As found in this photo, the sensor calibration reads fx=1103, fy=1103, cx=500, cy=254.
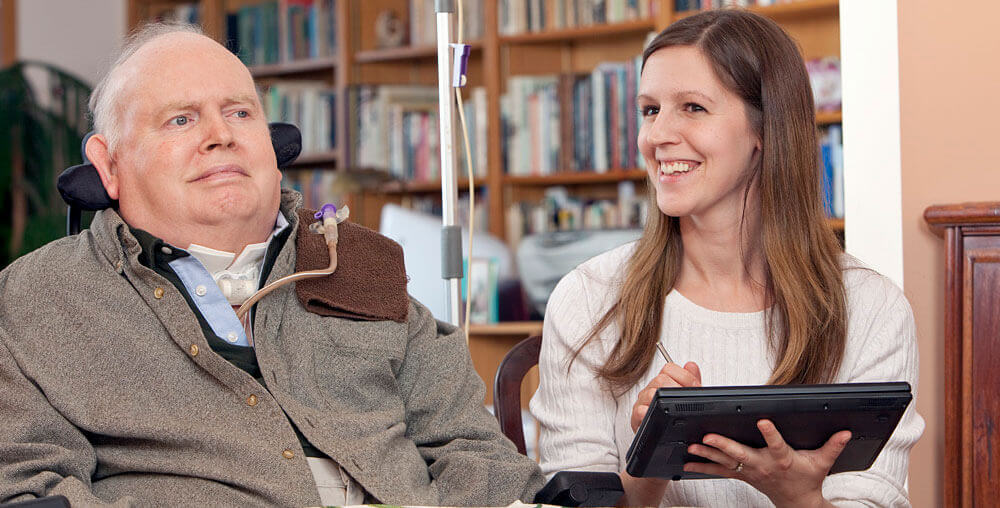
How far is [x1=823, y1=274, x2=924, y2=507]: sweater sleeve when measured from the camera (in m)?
1.67

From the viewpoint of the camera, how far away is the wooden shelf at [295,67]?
479 centimetres

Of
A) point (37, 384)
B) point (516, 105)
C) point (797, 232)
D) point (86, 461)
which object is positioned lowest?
point (86, 461)

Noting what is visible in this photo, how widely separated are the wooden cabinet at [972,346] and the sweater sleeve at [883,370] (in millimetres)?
233

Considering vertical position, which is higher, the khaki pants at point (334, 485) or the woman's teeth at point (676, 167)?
the woman's teeth at point (676, 167)

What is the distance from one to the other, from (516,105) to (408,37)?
771 mm

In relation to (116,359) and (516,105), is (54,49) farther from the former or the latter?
(116,359)

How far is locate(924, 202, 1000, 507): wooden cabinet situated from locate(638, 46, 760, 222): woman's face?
0.45m

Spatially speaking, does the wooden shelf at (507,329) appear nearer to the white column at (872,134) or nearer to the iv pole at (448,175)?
the iv pole at (448,175)

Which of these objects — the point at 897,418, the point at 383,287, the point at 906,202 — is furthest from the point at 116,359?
the point at 906,202

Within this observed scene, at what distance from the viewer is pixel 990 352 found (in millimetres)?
1940

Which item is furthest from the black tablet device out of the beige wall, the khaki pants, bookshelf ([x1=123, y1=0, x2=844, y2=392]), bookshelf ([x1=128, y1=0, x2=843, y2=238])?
bookshelf ([x1=128, y1=0, x2=843, y2=238])

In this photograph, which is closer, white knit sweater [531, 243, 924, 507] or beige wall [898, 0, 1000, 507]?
white knit sweater [531, 243, 924, 507]

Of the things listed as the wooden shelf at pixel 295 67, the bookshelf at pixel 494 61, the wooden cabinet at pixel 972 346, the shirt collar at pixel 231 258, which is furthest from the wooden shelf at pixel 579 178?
the shirt collar at pixel 231 258

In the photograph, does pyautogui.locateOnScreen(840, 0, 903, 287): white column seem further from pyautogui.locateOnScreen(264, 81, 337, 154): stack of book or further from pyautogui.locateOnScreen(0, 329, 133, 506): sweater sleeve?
pyautogui.locateOnScreen(264, 81, 337, 154): stack of book
